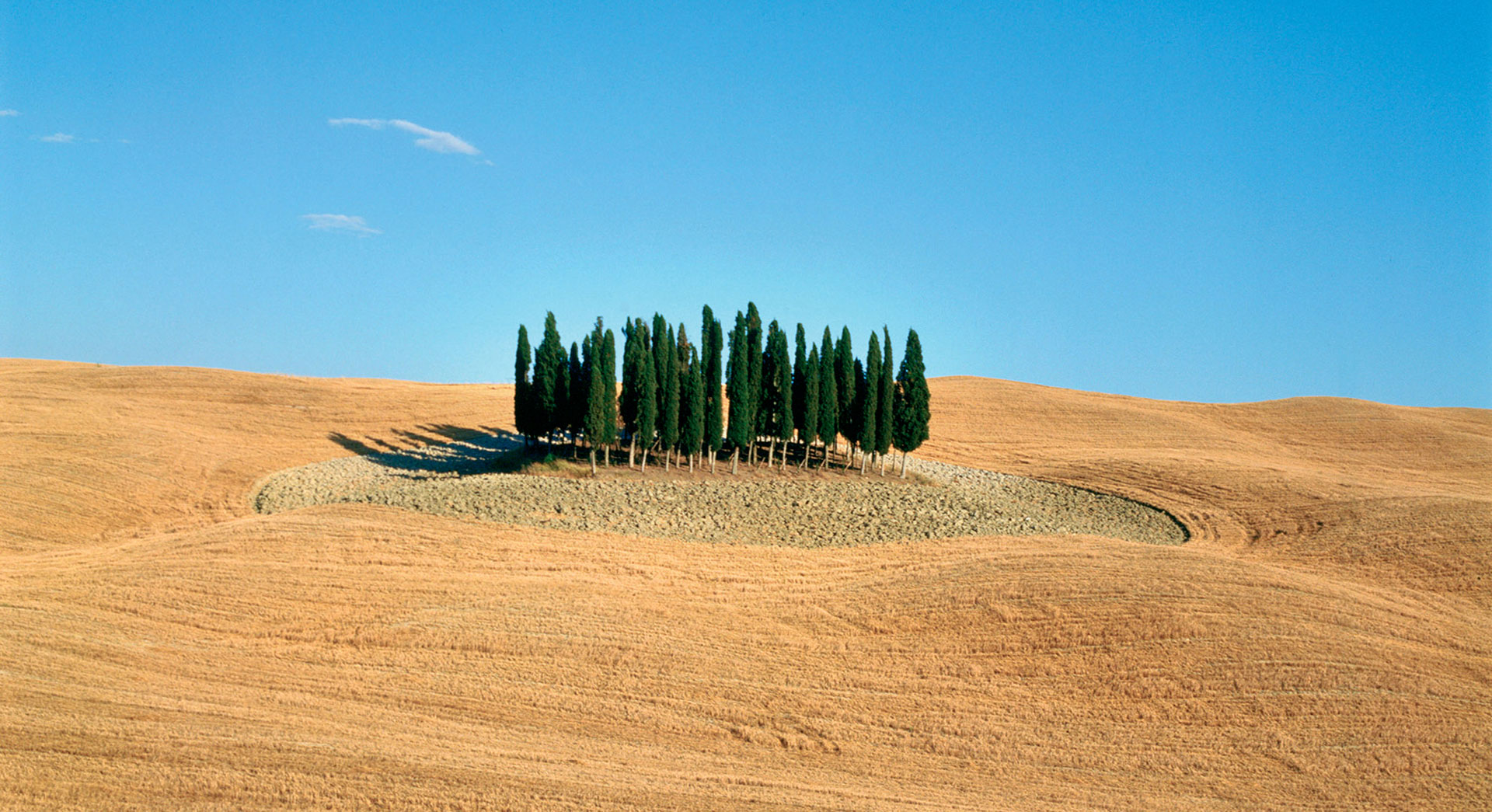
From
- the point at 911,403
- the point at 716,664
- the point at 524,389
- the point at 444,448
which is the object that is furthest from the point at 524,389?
the point at 716,664

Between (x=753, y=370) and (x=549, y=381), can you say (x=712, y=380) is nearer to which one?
(x=753, y=370)

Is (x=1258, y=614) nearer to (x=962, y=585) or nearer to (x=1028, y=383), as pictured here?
(x=962, y=585)

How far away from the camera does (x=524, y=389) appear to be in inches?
2007

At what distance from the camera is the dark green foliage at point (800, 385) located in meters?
49.5

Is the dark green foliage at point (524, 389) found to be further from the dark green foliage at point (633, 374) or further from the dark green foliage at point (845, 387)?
the dark green foliage at point (845, 387)

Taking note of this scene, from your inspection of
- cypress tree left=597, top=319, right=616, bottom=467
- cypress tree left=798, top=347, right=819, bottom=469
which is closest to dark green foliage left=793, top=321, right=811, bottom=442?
cypress tree left=798, top=347, right=819, bottom=469

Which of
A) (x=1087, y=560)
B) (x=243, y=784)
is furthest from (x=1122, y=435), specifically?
(x=243, y=784)

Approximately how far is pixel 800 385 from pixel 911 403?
5.82m

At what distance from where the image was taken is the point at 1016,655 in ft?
84.7

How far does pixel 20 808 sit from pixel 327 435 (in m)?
41.5

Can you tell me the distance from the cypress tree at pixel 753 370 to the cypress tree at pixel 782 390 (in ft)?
2.47

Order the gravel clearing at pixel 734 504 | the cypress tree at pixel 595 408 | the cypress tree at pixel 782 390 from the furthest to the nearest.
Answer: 1. the cypress tree at pixel 782 390
2. the cypress tree at pixel 595 408
3. the gravel clearing at pixel 734 504

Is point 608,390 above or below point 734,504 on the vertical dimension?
above

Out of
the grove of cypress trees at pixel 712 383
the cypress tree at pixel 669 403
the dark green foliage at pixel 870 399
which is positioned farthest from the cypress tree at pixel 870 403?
the cypress tree at pixel 669 403
